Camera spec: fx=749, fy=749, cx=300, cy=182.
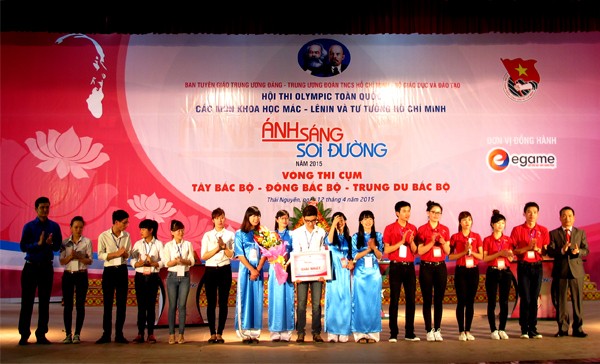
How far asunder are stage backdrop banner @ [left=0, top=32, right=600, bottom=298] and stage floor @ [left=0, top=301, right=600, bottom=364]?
299cm

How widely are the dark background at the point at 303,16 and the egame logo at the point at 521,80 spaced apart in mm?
605

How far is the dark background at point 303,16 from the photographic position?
409 inches

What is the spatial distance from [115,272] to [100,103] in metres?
4.19

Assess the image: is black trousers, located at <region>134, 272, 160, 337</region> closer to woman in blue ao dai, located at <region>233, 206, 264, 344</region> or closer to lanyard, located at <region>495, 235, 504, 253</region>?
woman in blue ao dai, located at <region>233, 206, 264, 344</region>

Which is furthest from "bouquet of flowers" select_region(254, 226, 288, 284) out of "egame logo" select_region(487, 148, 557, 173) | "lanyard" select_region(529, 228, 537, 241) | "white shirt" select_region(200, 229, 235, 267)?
"egame logo" select_region(487, 148, 557, 173)

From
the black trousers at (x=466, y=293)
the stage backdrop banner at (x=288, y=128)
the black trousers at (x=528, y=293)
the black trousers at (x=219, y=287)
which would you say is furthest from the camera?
the stage backdrop banner at (x=288, y=128)

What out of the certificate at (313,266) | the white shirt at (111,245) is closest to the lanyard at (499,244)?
the certificate at (313,266)

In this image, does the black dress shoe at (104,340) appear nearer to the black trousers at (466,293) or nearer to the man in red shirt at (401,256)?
the man in red shirt at (401,256)

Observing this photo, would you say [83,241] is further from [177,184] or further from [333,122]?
[333,122]

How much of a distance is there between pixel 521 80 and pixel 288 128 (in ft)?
10.7

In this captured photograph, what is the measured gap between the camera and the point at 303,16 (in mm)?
10516

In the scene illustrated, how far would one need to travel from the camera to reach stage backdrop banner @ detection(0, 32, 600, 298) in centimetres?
1009

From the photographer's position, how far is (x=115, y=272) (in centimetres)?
657

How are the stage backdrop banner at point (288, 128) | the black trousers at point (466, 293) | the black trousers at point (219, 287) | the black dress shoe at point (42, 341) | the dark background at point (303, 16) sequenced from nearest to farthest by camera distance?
the black dress shoe at point (42, 341)
the black trousers at point (219, 287)
the black trousers at point (466, 293)
the stage backdrop banner at point (288, 128)
the dark background at point (303, 16)
